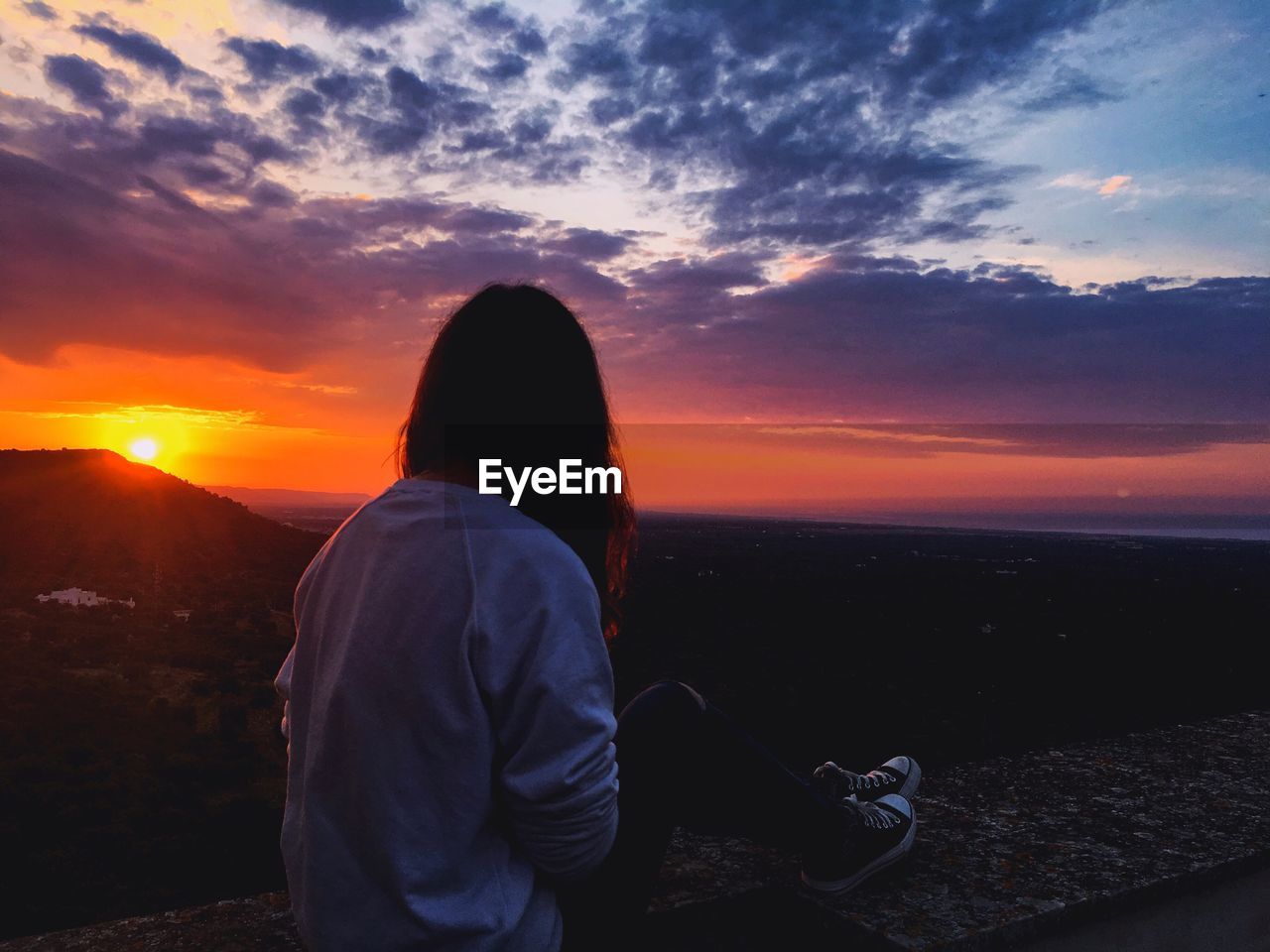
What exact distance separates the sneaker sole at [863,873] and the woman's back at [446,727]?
85 cm

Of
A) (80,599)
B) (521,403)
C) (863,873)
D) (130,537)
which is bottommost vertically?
(80,599)

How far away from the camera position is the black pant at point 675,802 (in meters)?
1.44

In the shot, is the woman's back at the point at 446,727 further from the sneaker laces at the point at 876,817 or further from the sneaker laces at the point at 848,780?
the sneaker laces at the point at 848,780

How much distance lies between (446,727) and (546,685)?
16cm

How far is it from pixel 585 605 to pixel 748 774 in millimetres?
840

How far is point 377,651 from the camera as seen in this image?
114 centimetres

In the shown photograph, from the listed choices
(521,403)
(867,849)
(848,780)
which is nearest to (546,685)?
(521,403)

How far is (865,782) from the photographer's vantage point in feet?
7.48

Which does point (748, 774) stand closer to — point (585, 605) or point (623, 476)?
point (623, 476)

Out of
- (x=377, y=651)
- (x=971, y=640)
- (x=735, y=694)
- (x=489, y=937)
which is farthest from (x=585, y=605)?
(x=971, y=640)

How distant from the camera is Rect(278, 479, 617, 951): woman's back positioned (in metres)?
1.12

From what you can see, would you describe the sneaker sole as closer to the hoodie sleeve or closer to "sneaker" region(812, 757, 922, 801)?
"sneaker" region(812, 757, 922, 801)

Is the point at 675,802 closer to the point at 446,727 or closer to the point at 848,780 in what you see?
the point at 446,727

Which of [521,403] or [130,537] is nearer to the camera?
[521,403]
